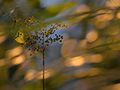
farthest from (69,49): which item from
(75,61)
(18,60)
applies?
(18,60)

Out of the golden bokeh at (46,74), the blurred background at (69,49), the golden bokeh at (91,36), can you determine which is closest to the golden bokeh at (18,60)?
the blurred background at (69,49)

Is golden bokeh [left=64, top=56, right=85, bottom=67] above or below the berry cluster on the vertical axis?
below

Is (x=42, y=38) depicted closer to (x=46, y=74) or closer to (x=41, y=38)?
(x=41, y=38)

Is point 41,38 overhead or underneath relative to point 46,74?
overhead

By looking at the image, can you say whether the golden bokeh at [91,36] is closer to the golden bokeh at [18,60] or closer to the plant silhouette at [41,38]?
the plant silhouette at [41,38]

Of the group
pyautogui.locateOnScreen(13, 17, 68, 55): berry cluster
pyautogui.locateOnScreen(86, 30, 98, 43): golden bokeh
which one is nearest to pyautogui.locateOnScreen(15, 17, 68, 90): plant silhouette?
pyautogui.locateOnScreen(13, 17, 68, 55): berry cluster

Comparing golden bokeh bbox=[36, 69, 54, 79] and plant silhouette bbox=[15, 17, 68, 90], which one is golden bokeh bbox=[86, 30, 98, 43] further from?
golden bokeh bbox=[36, 69, 54, 79]

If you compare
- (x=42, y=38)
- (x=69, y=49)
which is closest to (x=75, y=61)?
(x=69, y=49)

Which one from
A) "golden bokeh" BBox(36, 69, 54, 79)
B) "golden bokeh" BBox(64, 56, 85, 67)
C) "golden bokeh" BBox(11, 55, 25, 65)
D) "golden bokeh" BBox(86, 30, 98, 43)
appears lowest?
"golden bokeh" BBox(36, 69, 54, 79)

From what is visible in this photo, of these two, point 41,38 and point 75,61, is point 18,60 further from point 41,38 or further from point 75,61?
point 75,61

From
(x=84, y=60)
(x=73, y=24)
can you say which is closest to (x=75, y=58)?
(x=84, y=60)
